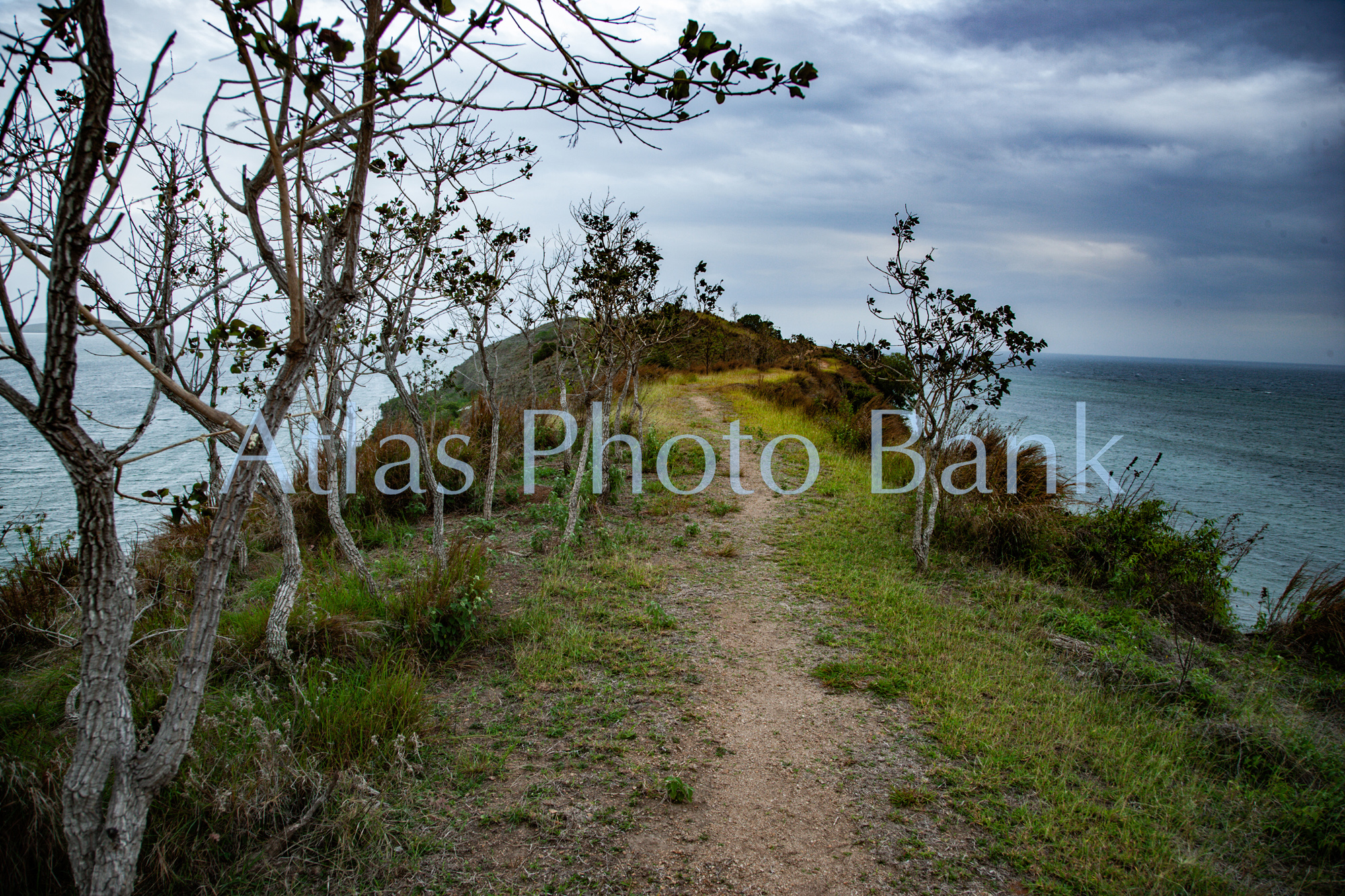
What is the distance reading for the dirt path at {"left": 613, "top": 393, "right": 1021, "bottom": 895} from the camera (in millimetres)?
2803

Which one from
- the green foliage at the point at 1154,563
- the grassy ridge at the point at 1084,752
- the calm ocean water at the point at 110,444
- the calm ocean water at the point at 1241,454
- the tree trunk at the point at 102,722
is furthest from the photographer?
the calm ocean water at the point at 1241,454

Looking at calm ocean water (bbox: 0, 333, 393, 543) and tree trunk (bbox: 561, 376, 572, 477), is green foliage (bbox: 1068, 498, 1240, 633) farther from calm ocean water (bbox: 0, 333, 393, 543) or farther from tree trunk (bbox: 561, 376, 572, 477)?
calm ocean water (bbox: 0, 333, 393, 543)

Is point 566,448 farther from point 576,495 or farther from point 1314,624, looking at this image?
point 1314,624

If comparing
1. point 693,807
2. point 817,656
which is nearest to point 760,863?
point 693,807

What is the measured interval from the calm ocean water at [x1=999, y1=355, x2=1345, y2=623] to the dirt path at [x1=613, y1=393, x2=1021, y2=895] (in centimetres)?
601

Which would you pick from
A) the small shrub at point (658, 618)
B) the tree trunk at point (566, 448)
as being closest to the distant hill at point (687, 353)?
the tree trunk at point (566, 448)

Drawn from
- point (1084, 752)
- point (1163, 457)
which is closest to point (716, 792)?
point (1084, 752)

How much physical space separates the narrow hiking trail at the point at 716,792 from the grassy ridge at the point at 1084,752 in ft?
0.90

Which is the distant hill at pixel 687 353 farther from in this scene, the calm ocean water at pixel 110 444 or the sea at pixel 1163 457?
A: the calm ocean water at pixel 110 444

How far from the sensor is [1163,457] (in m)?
18.3

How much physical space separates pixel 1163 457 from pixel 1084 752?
60.9 ft

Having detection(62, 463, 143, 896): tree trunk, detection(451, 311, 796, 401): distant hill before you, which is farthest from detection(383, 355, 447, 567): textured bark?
detection(451, 311, 796, 401): distant hill

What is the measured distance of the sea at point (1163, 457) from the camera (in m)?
7.61

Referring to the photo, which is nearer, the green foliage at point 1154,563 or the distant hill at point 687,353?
the green foliage at point 1154,563
